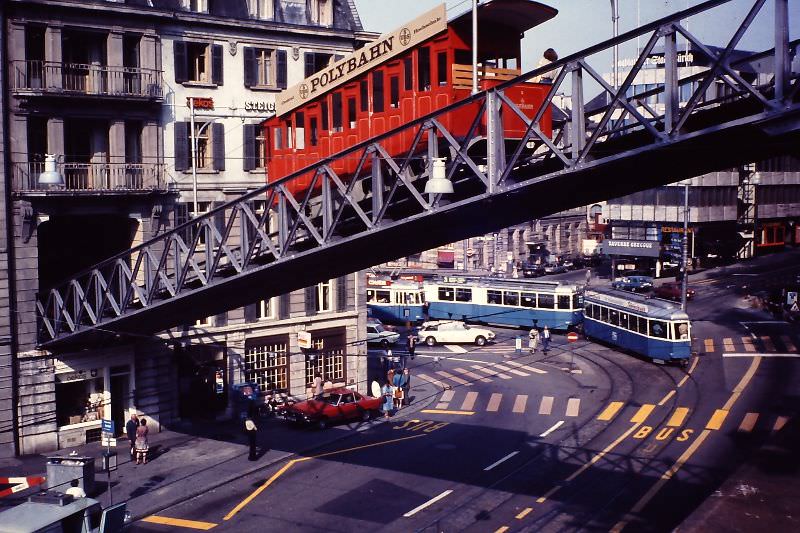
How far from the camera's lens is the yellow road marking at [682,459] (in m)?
26.9

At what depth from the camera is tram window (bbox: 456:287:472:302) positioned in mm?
68250

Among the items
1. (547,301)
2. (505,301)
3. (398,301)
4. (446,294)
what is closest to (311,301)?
(547,301)

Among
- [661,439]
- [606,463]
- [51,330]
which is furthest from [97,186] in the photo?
[661,439]

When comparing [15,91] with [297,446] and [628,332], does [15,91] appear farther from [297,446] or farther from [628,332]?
[628,332]

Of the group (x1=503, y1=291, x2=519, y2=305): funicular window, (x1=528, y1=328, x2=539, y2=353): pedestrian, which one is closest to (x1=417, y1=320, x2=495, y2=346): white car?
(x1=503, y1=291, x2=519, y2=305): funicular window

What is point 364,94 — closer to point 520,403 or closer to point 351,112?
point 351,112

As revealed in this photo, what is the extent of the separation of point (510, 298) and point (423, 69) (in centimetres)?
4372

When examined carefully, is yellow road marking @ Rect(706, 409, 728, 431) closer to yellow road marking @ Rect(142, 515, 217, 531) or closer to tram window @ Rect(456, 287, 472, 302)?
yellow road marking @ Rect(142, 515, 217, 531)

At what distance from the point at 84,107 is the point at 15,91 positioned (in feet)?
9.40

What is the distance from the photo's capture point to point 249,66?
41.0m

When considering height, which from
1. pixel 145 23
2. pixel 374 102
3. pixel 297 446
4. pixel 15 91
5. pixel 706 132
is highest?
pixel 145 23

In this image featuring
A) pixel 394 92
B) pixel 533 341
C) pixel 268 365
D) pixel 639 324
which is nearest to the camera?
pixel 394 92

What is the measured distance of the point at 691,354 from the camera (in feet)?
176

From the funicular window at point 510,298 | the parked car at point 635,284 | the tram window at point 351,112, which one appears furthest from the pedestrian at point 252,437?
the parked car at point 635,284
